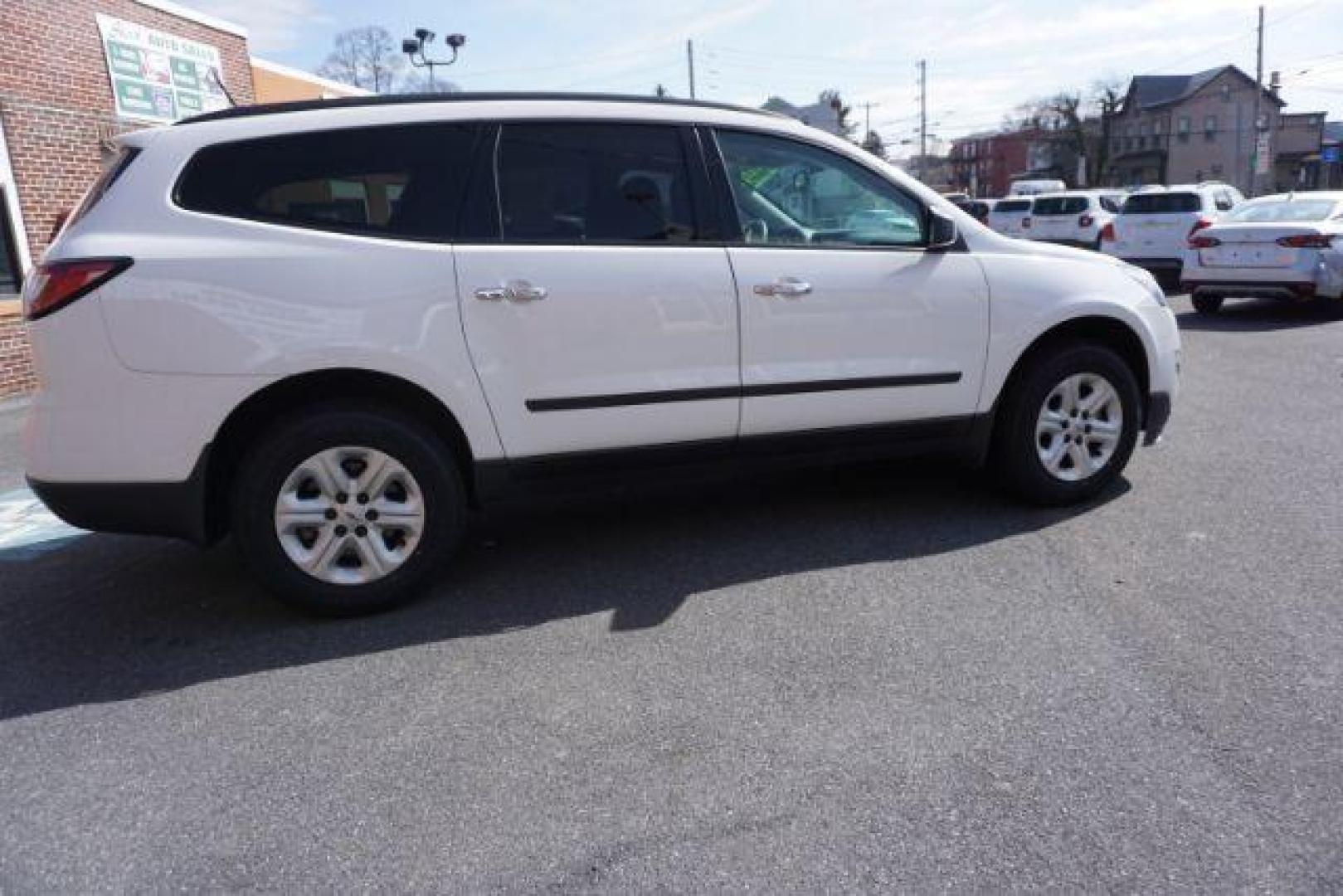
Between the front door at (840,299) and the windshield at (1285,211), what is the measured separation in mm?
9134

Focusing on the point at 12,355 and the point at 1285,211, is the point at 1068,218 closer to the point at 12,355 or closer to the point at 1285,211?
the point at 1285,211

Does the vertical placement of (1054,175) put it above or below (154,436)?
above

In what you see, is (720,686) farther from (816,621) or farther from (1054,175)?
(1054,175)

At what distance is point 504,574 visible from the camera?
13.6ft

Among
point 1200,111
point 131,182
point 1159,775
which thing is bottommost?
point 1159,775

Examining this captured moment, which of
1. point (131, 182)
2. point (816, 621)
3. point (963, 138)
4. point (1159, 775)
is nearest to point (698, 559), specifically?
point (816, 621)

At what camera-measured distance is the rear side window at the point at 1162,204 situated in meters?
15.5

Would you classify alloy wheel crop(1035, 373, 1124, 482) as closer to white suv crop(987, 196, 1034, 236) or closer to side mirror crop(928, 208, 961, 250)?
side mirror crop(928, 208, 961, 250)

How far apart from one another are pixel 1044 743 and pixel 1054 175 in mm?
82945

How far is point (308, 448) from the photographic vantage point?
350 centimetres

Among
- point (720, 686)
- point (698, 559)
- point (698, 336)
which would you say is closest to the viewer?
point (720, 686)

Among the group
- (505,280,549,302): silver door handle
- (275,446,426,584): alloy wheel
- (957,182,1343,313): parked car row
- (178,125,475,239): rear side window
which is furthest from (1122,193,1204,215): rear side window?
(275,446,426,584): alloy wheel

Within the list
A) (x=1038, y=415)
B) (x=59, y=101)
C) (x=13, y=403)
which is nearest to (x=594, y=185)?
(x=1038, y=415)

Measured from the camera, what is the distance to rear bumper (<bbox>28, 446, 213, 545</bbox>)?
341 centimetres
